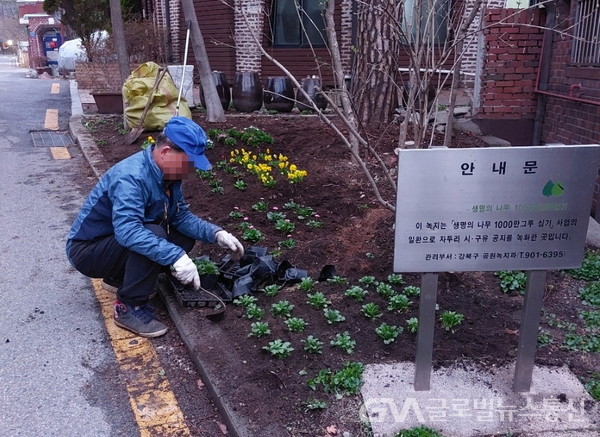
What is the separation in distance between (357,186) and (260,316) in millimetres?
2752

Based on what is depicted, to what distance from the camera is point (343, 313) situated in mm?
3689

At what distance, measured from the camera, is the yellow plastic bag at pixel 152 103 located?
8.98m

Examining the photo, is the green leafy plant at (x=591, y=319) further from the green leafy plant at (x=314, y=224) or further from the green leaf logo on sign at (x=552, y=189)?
the green leafy plant at (x=314, y=224)

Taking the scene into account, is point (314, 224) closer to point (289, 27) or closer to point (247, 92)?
point (247, 92)

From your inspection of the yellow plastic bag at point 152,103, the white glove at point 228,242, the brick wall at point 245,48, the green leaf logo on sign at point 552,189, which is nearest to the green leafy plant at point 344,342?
the white glove at point 228,242

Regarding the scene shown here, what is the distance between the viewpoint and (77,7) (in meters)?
19.5

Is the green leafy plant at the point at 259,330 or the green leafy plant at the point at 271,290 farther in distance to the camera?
the green leafy plant at the point at 271,290

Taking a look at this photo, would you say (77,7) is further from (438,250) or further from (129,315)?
(438,250)

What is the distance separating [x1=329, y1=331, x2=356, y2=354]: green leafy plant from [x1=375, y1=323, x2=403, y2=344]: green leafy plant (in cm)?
16

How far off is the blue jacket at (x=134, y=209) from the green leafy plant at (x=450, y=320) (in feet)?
5.16

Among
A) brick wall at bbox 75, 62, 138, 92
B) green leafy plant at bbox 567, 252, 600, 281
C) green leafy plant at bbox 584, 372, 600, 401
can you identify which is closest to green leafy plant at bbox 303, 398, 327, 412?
green leafy plant at bbox 584, 372, 600, 401

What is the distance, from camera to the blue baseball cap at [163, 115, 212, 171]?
355 cm

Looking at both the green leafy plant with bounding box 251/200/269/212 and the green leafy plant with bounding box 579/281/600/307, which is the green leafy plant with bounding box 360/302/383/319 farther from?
the green leafy plant with bounding box 251/200/269/212

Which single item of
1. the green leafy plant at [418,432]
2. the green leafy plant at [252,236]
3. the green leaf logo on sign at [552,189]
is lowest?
the green leafy plant at [418,432]
